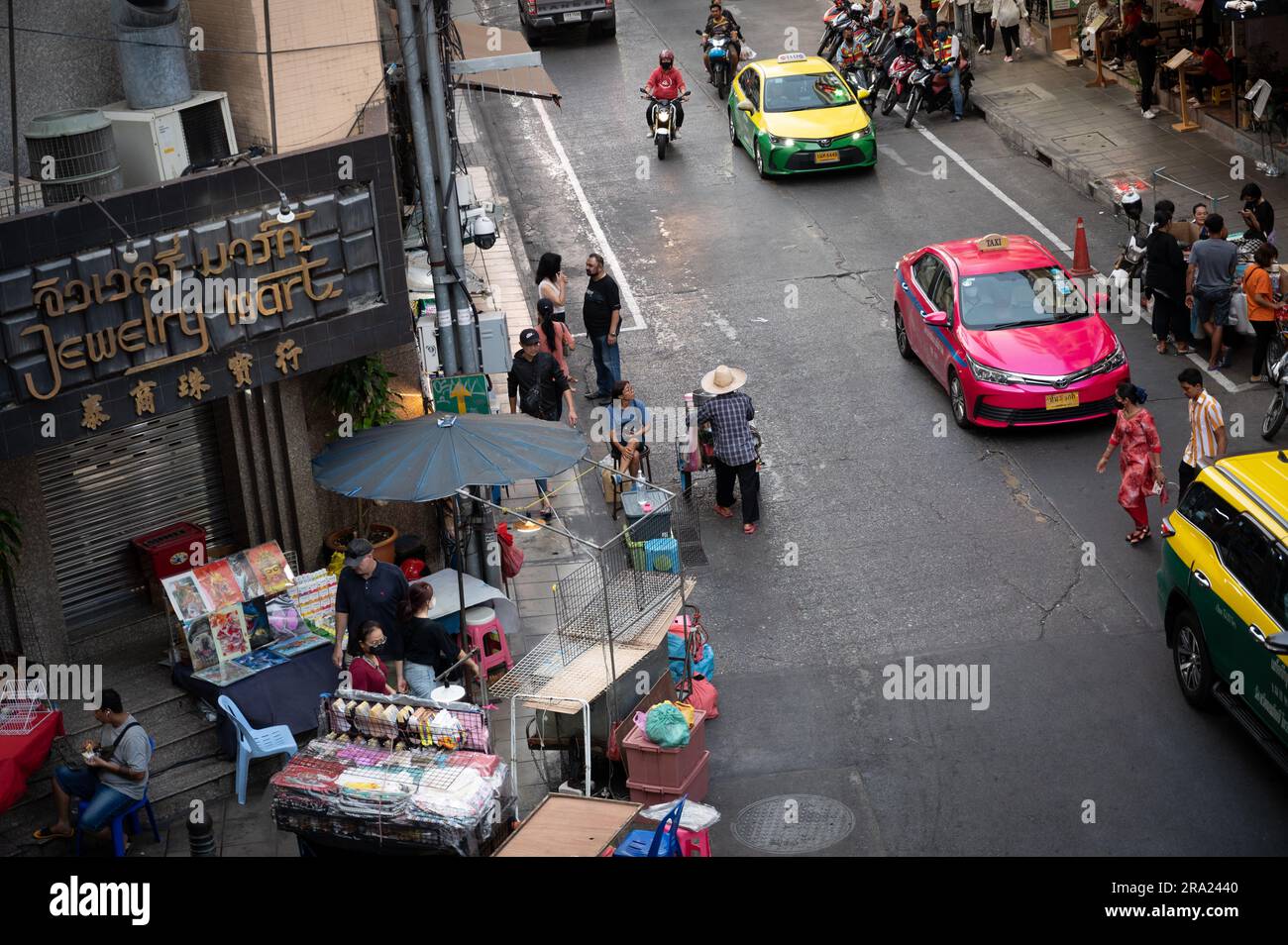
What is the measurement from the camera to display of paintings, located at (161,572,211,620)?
41.9 feet

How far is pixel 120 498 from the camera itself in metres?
13.5

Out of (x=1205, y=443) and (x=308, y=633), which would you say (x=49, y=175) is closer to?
(x=308, y=633)

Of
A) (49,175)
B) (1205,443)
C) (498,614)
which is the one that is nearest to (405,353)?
(498,614)

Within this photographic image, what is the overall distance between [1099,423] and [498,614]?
709 cm

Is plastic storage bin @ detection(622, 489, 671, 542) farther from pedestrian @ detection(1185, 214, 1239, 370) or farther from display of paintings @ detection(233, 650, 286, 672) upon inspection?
pedestrian @ detection(1185, 214, 1239, 370)

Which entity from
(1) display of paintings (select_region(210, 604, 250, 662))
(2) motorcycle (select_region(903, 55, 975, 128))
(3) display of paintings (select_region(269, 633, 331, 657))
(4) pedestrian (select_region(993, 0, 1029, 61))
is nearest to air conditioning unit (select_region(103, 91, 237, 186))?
(1) display of paintings (select_region(210, 604, 250, 662))

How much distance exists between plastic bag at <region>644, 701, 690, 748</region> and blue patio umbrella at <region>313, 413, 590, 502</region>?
216cm

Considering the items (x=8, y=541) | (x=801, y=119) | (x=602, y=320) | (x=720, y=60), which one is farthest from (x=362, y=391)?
(x=720, y=60)

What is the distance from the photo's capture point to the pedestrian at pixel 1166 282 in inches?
715

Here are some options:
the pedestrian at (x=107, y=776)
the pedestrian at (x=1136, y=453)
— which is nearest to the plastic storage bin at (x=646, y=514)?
the pedestrian at (x=107, y=776)

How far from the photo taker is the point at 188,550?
13656 mm

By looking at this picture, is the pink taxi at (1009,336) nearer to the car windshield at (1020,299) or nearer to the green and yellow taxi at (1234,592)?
the car windshield at (1020,299)

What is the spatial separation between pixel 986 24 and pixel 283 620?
22.7 meters

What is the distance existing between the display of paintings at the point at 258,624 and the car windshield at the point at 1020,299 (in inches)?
329
